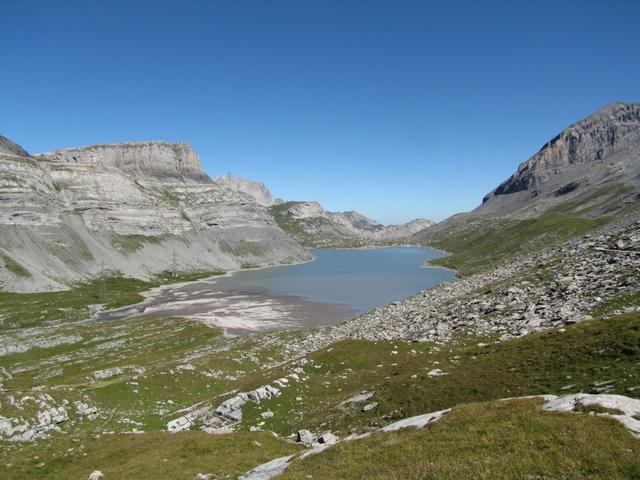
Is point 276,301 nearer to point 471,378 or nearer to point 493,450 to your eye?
point 471,378

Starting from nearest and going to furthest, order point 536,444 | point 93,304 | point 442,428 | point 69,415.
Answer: point 536,444 < point 442,428 < point 69,415 < point 93,304

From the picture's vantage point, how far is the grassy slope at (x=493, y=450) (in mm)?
11883

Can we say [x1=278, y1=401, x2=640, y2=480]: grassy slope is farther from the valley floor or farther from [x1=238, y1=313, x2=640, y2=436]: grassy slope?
[x1=238, y1=313, x2=640, y2=436]: grassy slope

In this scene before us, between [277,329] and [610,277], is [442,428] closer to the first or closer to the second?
[610,277]

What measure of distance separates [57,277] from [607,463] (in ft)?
673

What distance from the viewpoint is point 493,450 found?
45.9 ft

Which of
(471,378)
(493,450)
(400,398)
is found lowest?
(400,398)

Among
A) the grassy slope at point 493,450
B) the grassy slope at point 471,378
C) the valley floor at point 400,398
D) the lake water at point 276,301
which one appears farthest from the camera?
the lake water at point 276,301

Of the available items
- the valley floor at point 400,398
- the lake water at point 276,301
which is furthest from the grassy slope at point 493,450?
the lake water at point 276,301

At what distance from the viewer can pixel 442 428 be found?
17469mm

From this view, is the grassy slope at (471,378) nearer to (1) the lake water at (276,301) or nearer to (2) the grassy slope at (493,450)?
(2) the grassy slope at (493,450)

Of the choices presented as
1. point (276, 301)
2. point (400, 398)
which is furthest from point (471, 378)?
point (276, 301)

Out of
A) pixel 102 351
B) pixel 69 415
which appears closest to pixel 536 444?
pixel 69 415

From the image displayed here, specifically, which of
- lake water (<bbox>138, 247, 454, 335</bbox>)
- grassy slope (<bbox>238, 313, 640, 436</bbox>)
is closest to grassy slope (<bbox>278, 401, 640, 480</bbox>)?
grassy slope (<bbox>238, 313, 640, 436</bbox>)
